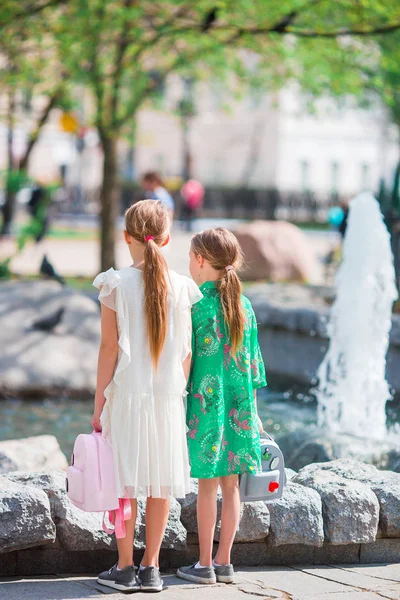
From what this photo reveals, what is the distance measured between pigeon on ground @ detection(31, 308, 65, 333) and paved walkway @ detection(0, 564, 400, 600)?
5779 mm

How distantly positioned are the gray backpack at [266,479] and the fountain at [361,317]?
159 inches

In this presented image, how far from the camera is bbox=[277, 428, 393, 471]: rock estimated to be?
6449 millimetres

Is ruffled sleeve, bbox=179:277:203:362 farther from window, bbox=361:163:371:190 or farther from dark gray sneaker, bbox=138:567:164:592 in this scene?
window, bbox=361:163:371:190

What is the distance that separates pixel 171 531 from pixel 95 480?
555mm

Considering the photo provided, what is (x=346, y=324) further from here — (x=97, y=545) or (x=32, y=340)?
(x=97, y=545)

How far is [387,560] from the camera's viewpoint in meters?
4.61

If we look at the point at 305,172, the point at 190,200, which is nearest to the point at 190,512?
the point at 190,200

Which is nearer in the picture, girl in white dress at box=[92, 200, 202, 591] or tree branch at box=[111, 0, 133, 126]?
girl in white dress at box=[92, 200, 202, 591]

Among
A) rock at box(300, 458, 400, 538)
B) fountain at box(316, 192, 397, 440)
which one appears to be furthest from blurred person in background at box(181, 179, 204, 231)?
rock at box(300, 458, 400, 538)

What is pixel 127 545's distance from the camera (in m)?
4.01

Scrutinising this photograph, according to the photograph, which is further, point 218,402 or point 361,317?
point 361,317

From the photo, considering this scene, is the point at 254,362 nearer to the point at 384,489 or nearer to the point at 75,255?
the point at 384,489

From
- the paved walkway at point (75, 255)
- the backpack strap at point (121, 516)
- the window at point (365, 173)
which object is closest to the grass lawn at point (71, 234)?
the paved walkway at point (75, 255)

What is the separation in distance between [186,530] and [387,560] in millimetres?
896
